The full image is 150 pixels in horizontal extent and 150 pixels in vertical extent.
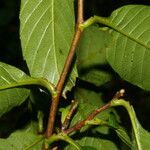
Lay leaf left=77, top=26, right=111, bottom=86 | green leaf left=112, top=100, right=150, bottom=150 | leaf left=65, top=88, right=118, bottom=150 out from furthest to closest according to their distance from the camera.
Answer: leaf left=77, top=26, right=111, bottom=86, leaf left=65, top=88, right=118, bottom=150, green leaf left=112, top=100, right=150, bottom=150

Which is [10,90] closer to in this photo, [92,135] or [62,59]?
[62,59]

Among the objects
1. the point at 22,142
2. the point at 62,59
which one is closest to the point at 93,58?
the point at 62,59

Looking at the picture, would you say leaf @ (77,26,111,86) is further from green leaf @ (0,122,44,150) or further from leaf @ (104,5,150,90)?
green leaf @ (0,122,44,150)

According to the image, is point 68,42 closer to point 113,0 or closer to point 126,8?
point 126,8

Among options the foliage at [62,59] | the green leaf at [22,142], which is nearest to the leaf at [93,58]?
the foliage at [62,59]

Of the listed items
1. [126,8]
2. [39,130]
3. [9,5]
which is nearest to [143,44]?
[126,8]

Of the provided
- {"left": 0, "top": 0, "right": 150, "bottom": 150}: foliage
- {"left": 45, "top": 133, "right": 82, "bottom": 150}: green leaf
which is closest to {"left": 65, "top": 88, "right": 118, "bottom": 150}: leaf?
{"left": 0, "top": 0, "right": 150, "bottom": 150}: foliage
